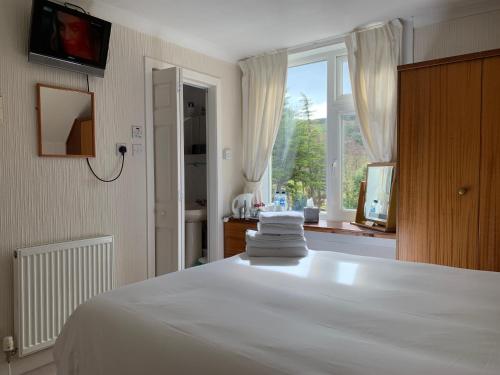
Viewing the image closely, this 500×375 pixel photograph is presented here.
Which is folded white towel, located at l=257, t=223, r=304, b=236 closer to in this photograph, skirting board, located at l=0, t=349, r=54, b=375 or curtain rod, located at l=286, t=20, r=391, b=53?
skirting board, located at l=0, t=349, r=54, b=375

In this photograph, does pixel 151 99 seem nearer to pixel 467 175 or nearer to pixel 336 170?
pixel 336 170

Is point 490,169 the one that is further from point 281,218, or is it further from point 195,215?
point 195,215

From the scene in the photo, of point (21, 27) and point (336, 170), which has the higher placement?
point (21, 27)

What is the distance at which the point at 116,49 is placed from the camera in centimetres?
273

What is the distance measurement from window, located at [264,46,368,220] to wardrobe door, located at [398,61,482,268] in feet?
2.84

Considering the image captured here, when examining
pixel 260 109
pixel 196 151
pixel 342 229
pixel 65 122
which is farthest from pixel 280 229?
pixel 196 151

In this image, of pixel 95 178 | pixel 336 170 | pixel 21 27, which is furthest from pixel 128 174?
pixel 336 170

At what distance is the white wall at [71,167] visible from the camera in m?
2.17

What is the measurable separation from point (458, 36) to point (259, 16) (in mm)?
1481

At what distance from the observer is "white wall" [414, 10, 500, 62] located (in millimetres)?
2619

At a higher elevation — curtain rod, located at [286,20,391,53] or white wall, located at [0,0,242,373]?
curtain rod, located at [286,20,391,53]

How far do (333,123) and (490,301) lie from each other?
7.75 feet

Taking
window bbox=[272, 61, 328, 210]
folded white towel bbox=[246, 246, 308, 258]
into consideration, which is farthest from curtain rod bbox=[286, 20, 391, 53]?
folded white towel bbox=[246, 246, 308, 258]

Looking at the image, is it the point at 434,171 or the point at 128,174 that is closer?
the point at 434,171
